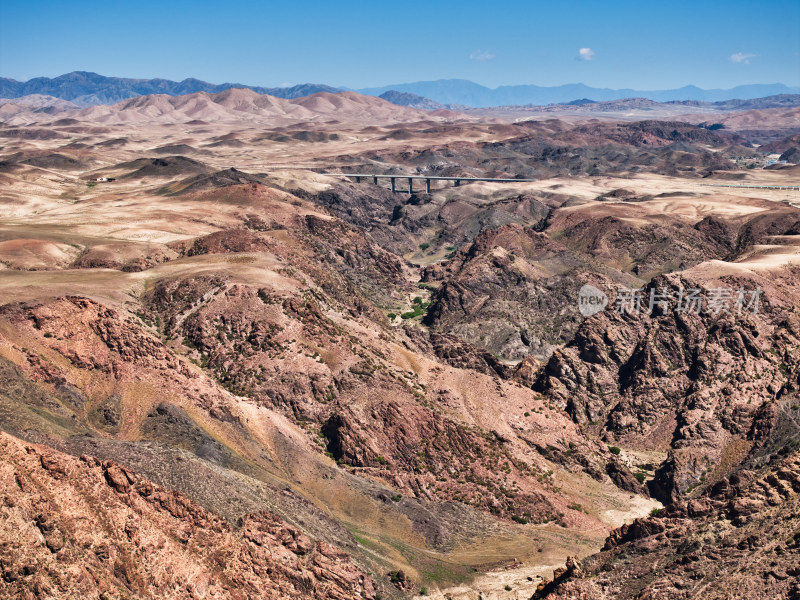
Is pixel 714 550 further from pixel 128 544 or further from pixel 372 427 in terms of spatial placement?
pixel 372 427

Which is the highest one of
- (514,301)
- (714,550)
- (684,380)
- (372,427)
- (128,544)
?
(128,544)

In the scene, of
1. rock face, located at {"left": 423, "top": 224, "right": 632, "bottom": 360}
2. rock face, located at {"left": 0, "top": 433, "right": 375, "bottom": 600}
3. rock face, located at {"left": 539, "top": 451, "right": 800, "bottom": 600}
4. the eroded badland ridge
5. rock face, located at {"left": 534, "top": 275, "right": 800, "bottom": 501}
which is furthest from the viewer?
rock face, located at {"left": 423, "top": 224, "right": 632, "bottom": 360}

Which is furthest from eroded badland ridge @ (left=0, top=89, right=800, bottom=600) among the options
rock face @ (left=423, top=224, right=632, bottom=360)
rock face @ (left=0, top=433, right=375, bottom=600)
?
rock face @ (left=423, top=224, right=632, bottom=360)

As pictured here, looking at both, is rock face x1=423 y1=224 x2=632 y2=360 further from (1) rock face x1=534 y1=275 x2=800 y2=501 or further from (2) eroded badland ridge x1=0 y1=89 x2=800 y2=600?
(1) rock face x1=534 y1=275 x2=800 y2=501

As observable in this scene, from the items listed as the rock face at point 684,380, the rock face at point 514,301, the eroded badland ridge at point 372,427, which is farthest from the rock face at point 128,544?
the rock face at point 514,301

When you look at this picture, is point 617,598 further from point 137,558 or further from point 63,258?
point 63,258

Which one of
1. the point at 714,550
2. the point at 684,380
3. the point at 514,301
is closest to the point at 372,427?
the point at 714,550
